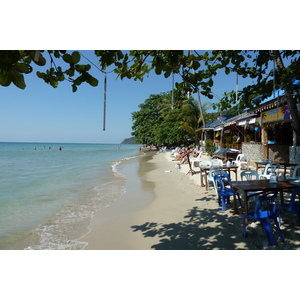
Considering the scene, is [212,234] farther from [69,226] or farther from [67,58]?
[67,58]

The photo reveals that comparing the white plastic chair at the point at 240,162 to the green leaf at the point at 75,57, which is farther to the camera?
the white plastic chair at the point at 240,162

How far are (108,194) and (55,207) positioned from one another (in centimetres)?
206

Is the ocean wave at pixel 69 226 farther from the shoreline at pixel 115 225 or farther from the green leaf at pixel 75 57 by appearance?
the green leaf at pixel 75 57

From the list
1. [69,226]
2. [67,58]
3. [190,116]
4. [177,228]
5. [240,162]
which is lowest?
[69,226]

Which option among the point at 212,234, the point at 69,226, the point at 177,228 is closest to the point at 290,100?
the point at 212,234

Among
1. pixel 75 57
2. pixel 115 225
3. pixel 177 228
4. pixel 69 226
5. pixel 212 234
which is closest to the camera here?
pixel 75 57

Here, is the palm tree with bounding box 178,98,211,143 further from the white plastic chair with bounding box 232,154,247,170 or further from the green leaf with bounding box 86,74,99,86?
the green leaf with bounding box 86,74,99,86

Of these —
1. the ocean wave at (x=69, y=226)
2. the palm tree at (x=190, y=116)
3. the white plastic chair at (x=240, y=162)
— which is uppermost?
the palm tree at (x=190, y=116)

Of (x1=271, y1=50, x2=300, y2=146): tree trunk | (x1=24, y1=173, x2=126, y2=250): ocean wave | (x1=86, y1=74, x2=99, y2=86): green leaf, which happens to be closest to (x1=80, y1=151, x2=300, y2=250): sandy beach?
(x1=24, y1=173, x2=126, y2=250): ocean wave

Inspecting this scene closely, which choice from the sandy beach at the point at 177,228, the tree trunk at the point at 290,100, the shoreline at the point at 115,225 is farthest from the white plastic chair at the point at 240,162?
the tree trunk at the point at 290,100

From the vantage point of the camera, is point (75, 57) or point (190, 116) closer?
point (75, 57)

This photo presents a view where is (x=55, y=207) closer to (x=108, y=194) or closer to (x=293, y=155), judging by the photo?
(x=108, y=194)
